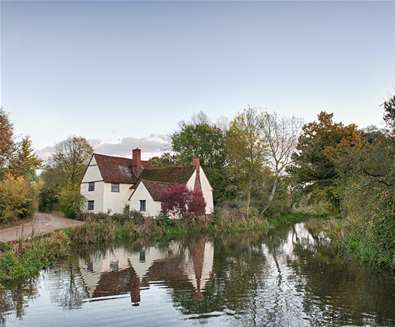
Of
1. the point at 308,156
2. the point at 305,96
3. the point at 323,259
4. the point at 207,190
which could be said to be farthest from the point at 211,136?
the point at 323,259

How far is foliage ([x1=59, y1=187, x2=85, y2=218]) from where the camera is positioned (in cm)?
3666

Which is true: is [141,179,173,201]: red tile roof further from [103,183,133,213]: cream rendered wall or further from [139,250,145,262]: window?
[139,250,145,262]: window

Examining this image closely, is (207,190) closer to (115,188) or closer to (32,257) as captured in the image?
(115,188)

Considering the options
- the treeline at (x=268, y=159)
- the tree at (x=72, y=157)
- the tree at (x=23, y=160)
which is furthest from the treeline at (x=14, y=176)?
the treeline at (x=268, y=159)

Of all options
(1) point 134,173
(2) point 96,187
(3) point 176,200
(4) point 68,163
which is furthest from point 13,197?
(4) point 68,163

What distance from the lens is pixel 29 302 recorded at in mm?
11430

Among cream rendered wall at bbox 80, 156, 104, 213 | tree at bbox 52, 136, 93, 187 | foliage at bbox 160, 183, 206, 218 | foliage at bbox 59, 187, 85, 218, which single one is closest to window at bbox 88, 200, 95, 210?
cream rendered wall at bbox 80, 156, 104, 213

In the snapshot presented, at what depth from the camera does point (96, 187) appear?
39.1 metres

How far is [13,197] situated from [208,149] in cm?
2588

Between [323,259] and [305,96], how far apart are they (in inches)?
411

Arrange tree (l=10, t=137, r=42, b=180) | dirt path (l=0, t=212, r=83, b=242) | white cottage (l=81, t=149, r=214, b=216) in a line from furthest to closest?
white cottage (l=81, t=149, r=214, b=216), tree (l=10, t=137, r=42, b=180), dirt path (l=0, t=212, r=83, b=242)

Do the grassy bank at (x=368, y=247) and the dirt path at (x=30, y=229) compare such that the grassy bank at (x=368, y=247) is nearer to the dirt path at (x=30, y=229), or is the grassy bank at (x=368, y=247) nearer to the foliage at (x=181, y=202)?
the foliage at (x=181, y=202)

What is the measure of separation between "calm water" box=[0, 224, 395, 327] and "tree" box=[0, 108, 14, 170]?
12.5m

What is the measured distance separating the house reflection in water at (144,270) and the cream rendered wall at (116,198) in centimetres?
1572
